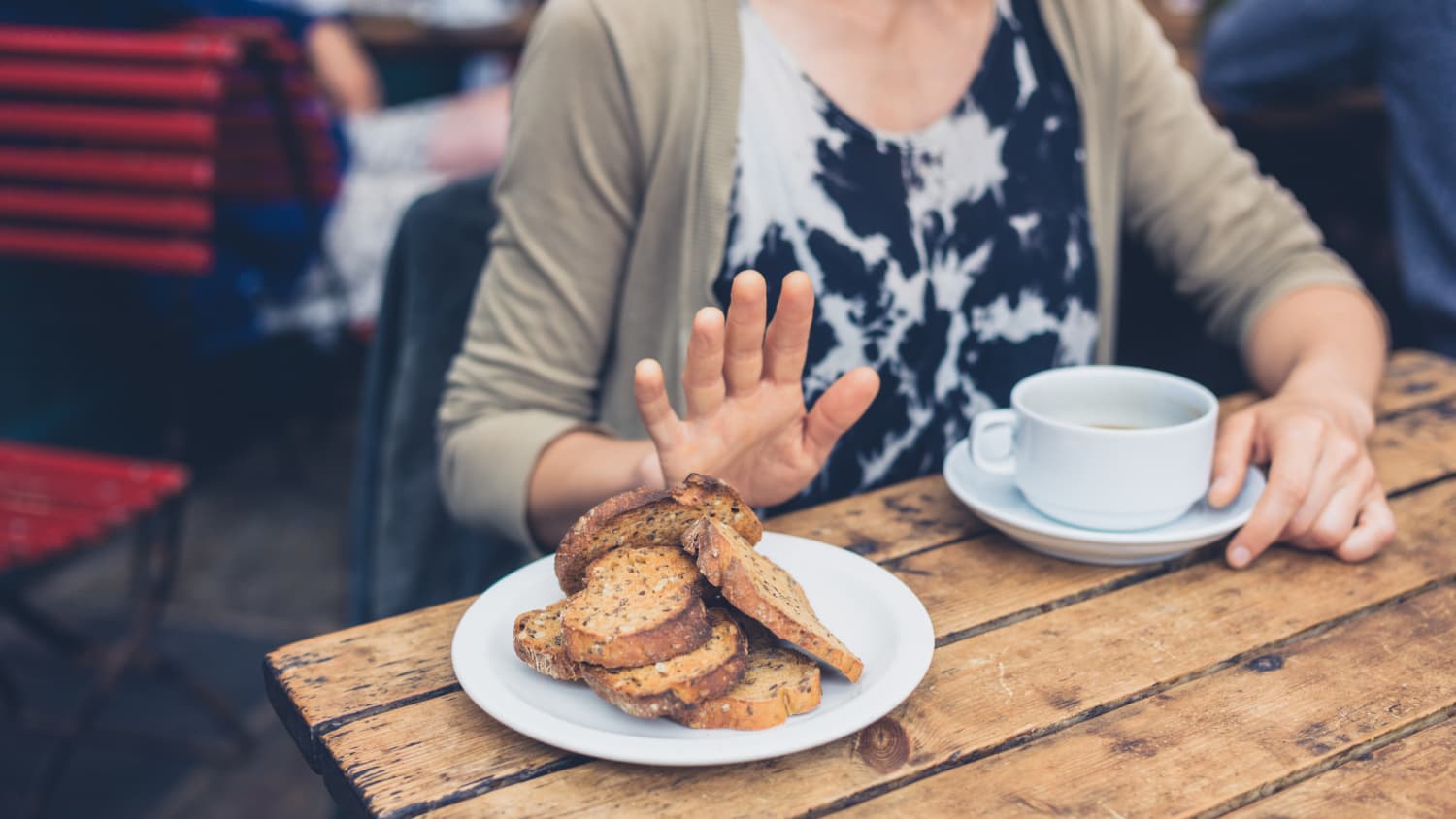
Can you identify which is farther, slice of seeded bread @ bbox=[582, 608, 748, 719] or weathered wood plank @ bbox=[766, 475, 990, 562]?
weathered wood plank @ bbox=[766, 475, 990, 562]

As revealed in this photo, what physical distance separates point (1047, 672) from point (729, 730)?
0.76 ft

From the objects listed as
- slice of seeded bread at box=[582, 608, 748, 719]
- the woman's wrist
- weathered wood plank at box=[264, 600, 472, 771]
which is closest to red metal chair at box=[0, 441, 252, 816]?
weathered wood plank at box=[264, 600, 472, 771]

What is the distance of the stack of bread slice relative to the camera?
703 millimetres

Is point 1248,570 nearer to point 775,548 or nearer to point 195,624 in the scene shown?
point 775,548

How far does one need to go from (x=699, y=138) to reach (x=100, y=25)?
217 cm

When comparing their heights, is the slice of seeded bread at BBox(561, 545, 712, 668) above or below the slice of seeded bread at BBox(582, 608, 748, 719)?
above

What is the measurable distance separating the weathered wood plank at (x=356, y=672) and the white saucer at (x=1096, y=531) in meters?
0.43

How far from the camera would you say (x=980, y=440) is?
1.02 meters

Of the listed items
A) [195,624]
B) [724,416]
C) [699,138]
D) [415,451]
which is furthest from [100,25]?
[724,416]

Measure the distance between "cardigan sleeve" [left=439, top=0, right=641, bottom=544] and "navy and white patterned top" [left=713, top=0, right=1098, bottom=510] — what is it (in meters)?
0.13

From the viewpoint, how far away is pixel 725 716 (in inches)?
27.5

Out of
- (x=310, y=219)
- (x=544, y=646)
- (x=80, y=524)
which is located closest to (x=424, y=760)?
(x=544, y=646)

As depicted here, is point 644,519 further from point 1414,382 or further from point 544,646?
point 1414,382

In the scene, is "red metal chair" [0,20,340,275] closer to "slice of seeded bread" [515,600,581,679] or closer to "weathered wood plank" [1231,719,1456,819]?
"slice of seeded bread" [515,600,581,679]
